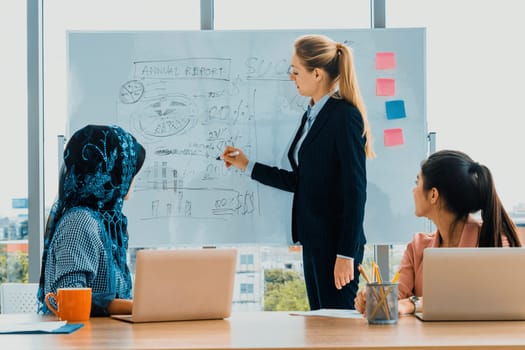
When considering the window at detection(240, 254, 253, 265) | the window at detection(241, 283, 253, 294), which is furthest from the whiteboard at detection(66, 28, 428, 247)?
the window at detection(241, 283, 253, 294)

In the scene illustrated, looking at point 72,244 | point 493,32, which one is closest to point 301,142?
point 493,32

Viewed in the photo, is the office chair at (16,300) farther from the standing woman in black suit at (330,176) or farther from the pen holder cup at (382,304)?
the pen holder cup at (382,304)

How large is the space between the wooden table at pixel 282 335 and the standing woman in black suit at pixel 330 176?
4.52 feet

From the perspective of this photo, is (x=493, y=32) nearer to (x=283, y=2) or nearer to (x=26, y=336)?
(x=283, y=2)

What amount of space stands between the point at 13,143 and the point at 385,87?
1938 mm

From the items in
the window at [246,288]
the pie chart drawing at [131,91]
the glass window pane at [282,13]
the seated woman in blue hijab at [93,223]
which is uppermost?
the glass window pane at [282,13]

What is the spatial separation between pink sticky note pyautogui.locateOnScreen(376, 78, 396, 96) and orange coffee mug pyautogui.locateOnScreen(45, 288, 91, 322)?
7.14 ft

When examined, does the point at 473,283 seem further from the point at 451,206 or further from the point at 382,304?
the point at 451,206

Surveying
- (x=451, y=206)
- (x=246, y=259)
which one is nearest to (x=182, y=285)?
(x=451, y=206)

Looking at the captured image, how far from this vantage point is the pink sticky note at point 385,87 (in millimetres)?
3748

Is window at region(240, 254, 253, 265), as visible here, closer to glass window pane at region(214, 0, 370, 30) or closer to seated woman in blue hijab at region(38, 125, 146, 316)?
glass window pane at region(214, 0, 370, 30)

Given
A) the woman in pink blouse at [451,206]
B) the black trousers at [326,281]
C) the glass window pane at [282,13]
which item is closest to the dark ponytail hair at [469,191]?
the woman in pink blouse at [451,206]

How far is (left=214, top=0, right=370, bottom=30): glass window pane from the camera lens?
12.8 ft

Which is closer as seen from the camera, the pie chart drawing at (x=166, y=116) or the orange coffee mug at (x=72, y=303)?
the orange coffee mug at (x=72, y=303)
